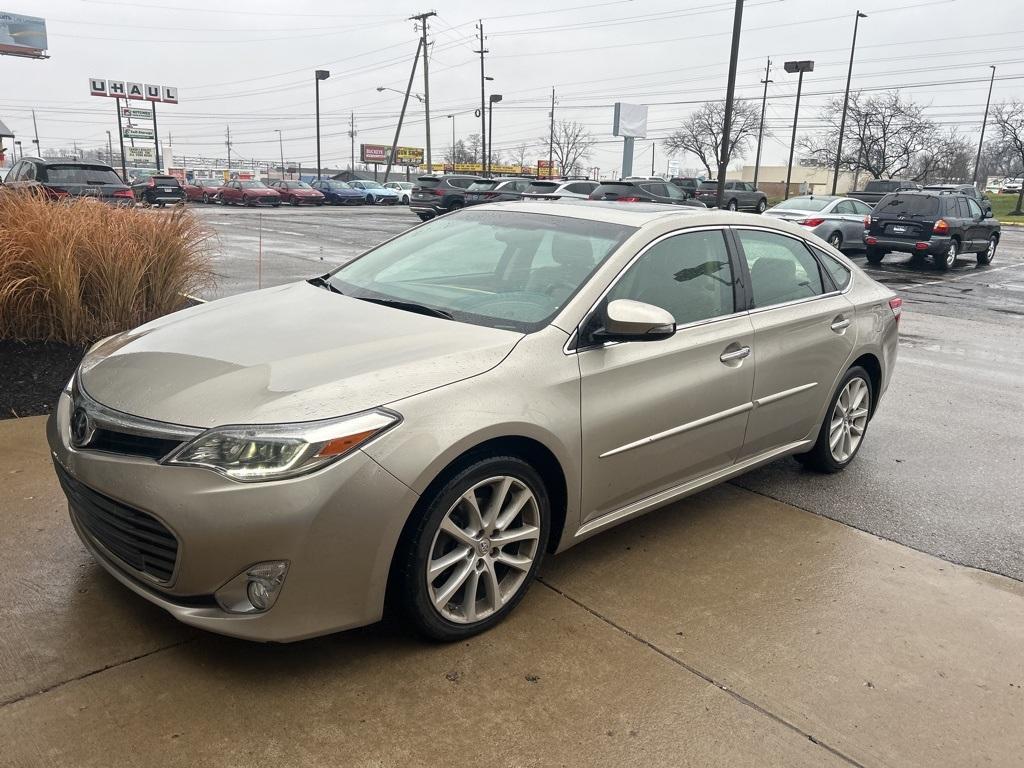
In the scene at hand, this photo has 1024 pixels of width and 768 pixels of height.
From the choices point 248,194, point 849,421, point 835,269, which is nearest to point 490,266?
point 835,269

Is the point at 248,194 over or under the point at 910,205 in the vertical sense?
under

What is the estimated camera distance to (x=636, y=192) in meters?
23.7

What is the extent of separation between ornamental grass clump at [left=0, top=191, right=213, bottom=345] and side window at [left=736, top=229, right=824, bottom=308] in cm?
447

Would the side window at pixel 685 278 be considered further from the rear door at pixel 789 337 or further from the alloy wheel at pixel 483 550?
the alloy wheel at pixel 483 550

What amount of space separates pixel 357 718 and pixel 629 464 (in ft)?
4.90

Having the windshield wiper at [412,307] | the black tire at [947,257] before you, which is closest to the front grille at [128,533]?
the windshield wiper at [412,307]

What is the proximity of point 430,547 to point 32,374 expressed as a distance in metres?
4.10

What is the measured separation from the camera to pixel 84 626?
9.65 ft

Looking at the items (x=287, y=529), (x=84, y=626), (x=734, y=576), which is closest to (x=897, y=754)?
(x=734, y=576)

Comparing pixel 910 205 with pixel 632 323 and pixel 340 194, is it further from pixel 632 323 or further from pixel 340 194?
pixel 340 194

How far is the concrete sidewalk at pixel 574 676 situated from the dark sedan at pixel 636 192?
66.0 feet

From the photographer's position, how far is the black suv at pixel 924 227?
56.8ft

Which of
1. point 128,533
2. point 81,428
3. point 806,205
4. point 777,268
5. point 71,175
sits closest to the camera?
point 128,533

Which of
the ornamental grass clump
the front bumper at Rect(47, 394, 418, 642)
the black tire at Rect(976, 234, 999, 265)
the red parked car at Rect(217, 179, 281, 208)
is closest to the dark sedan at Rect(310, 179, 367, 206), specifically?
the red parked car at Rect(217, 179, 281, 208)
